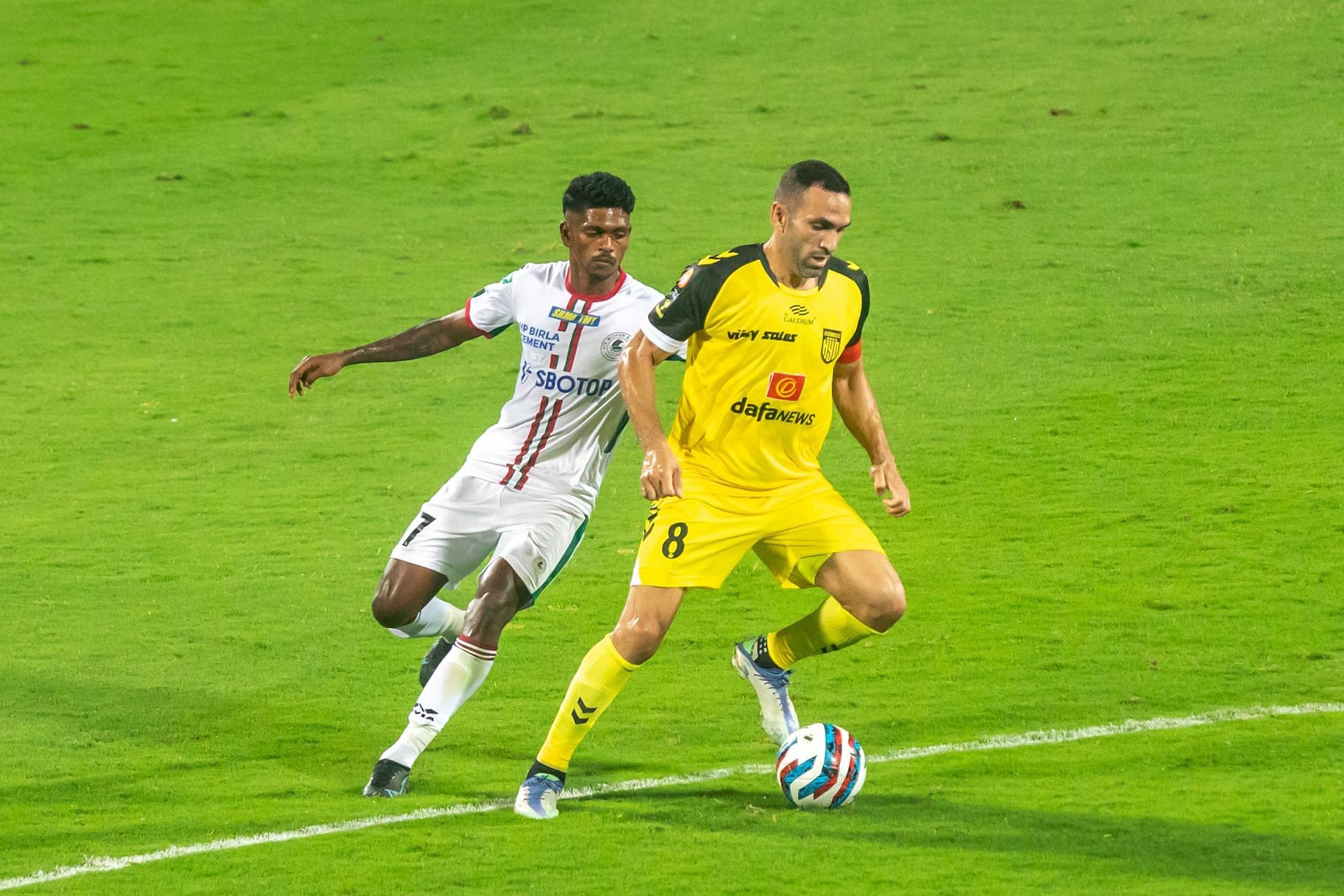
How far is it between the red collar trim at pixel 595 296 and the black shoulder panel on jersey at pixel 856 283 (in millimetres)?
850

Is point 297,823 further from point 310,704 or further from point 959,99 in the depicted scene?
point 959,99

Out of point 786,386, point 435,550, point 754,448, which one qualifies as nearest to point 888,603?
point 754,448

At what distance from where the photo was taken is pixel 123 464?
34.8ft

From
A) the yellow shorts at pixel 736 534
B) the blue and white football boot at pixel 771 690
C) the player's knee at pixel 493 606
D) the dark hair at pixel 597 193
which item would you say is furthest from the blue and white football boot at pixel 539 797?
the dark hair at pixel 597 193

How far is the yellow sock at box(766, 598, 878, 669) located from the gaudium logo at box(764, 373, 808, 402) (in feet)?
2.37

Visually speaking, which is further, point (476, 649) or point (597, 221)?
point (597, 221)

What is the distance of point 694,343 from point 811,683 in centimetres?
191

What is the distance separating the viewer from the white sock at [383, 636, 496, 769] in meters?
6.20

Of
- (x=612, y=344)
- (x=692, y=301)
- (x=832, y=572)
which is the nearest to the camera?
(x=692, y=301)

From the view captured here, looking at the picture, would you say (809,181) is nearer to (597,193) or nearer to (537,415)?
(597,193)

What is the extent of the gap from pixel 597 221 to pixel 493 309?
1.90 feet

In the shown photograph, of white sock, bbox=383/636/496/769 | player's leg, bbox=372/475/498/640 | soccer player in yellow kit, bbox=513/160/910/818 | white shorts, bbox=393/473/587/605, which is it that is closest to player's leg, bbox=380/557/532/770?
white sock, bbox=383/636/496/769

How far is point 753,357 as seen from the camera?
19.8ft

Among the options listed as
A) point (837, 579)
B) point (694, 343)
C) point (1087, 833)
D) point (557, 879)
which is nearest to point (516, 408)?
point (694, 343)
